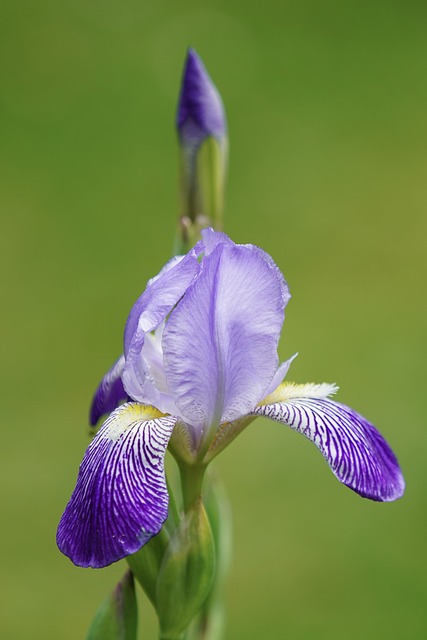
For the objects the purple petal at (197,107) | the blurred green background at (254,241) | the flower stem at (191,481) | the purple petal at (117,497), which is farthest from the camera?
the blurred green background at (254,241)

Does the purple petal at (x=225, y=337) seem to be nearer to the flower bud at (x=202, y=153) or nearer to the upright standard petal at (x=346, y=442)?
the upright standard petal at (x=346, y=442)

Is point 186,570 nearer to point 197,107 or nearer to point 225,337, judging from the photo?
point 225,337

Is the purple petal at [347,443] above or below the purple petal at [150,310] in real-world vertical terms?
below

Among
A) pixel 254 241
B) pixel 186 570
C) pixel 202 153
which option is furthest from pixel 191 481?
pixel 254 241

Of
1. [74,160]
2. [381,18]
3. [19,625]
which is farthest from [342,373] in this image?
[381,18]

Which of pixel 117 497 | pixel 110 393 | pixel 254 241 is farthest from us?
pixel 254 241

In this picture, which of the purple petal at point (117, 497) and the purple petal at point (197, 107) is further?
the purple petal at point (197, 107)

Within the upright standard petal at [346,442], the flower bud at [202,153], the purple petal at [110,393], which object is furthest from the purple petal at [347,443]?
the flower bud at [202,153]

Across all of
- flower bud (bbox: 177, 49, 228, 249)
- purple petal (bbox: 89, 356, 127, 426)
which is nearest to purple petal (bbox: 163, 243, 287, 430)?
purple petal (bbox: 89, 356, 127, 426)
